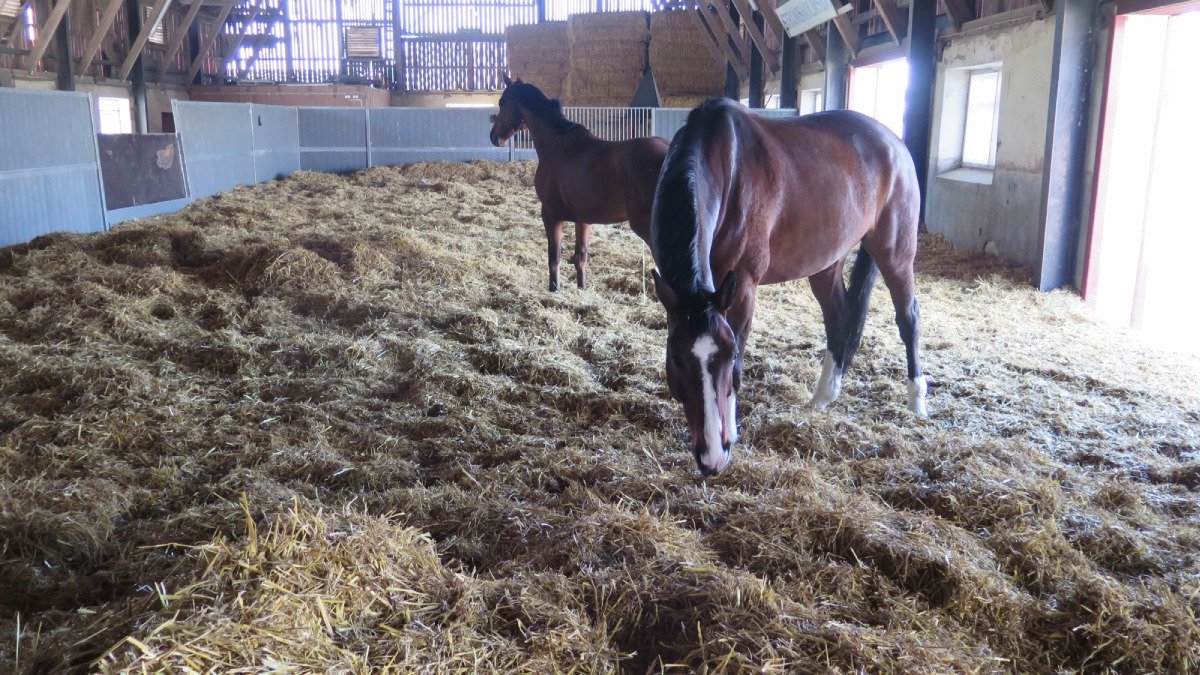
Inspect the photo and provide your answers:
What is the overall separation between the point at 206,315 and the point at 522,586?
13.5ft

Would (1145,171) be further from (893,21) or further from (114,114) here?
(114,114)

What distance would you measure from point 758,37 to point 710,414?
1444 cm

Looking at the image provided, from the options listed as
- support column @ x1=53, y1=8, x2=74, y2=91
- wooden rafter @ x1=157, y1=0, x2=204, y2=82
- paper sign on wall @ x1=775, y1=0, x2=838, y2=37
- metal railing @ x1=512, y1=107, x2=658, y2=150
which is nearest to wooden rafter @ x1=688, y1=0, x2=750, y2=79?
metal railing @ x1=512, y1=107, x2=658, y2=150

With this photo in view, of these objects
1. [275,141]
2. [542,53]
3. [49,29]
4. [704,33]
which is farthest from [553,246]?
[542,53]

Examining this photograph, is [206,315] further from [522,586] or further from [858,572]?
[858,572]

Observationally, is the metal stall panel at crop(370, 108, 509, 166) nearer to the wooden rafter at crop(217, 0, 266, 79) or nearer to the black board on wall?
the black board on wall

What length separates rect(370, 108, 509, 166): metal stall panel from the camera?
585 inches

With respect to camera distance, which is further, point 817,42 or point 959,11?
point 817,42

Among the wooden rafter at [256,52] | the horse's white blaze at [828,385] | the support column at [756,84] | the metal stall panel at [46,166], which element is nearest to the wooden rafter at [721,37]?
the support column at [756,84]

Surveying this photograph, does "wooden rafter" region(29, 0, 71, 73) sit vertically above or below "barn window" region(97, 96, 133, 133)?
above

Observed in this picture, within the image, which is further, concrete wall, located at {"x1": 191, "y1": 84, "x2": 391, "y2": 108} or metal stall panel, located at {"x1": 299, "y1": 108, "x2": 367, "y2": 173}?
concrete wall, located at {"x1": 191, "y1": 84, "x2": 391, "y2": 108}

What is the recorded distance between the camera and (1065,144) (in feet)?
21.8

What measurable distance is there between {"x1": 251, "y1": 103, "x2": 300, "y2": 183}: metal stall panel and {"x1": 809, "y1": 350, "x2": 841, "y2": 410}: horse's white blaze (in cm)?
1084

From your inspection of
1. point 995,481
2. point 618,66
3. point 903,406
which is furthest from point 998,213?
point 618,66
